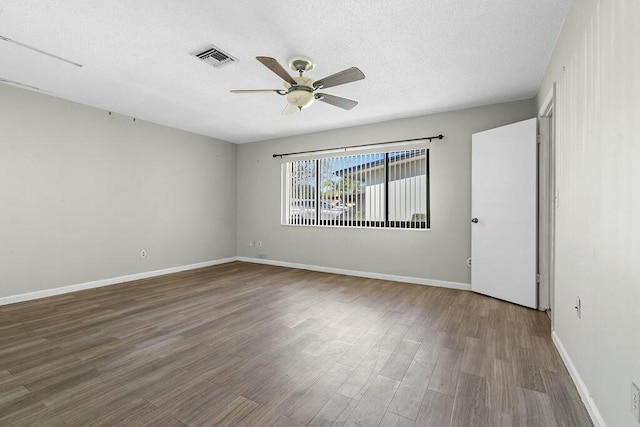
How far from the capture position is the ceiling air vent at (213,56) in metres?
2.64

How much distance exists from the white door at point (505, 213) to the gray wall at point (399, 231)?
0.95ft

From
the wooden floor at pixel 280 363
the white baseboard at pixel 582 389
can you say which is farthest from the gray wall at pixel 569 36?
the wooden floor at pixel 280 363

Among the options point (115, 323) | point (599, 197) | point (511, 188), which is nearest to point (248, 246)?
point (115, 323)

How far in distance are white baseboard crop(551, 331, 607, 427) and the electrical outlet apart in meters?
0.36

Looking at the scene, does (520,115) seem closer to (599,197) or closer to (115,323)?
(599,197)

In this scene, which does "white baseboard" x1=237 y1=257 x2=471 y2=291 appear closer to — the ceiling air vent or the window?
the window

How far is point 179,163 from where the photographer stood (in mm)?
5367

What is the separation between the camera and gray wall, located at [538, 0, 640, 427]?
1191 mm

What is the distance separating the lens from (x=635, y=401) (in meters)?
1.14

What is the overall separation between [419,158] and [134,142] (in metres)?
4.51

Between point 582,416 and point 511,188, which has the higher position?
point 511,188

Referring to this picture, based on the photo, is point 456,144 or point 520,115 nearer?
point 520,115

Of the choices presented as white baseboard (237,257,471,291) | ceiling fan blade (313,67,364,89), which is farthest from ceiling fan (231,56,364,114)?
white baseboard (237,257,471,291)

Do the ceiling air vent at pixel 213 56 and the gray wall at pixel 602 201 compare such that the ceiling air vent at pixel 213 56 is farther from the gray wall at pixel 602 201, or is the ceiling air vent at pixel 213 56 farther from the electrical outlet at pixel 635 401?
the electrical outlet at pixel 635 401
